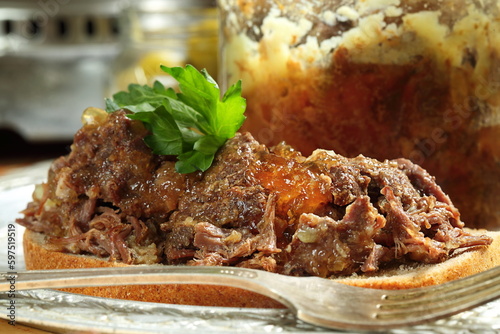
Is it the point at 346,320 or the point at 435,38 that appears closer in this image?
the point at 346,320

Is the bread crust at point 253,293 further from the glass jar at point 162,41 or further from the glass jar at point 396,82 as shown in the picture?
the glass jar at point 162,41

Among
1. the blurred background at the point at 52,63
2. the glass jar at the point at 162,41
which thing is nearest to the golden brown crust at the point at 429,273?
the glass jar at the point at 162,41

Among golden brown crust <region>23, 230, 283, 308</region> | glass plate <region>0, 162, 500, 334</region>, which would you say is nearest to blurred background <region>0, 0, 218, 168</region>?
golden brown crust <region>23, 230, 283, 308</region>

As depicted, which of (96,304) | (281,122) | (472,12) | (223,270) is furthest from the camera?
(281,122)

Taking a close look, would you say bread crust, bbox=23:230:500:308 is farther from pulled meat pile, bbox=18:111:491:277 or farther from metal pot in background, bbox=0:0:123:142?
metal pot in background, bbox=0:0:123:142

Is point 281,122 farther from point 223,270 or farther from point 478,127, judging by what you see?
point 223,270

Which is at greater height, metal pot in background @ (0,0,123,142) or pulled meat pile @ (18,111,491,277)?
metal pot in background @ (0,0,123,142)

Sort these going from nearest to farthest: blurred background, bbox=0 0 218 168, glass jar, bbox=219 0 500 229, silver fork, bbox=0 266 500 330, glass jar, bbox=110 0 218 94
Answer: silver fork, bbox=0 266 500 330 → glass jar, bbox=219 0 500 229 → glass jar, bbox=110 0 218 94 → blurred background, bbox=0 0 218 168

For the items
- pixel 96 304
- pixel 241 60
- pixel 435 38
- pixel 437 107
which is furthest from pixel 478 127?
pixel 96 304
